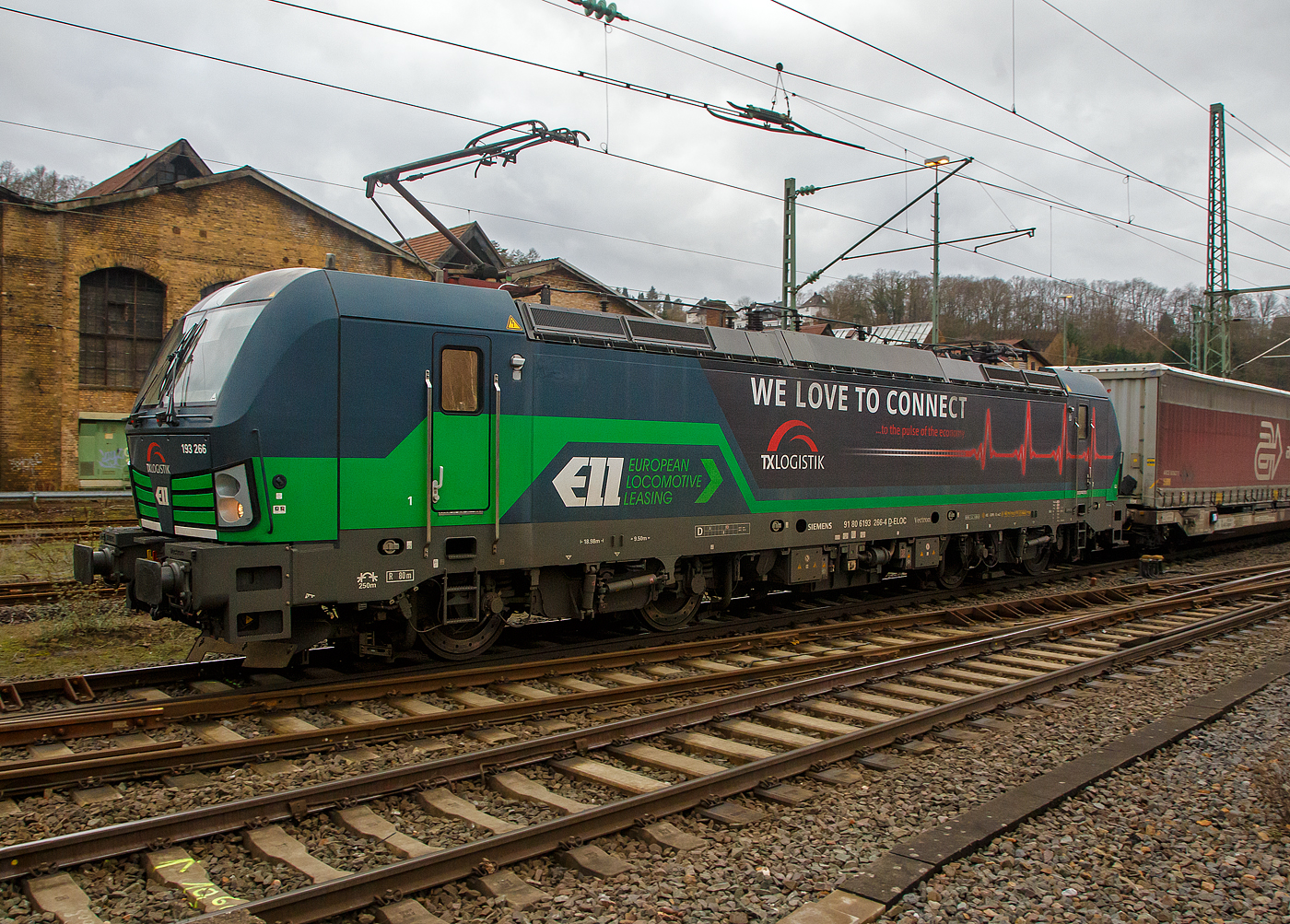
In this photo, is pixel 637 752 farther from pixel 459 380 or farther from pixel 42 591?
pixel 42 591

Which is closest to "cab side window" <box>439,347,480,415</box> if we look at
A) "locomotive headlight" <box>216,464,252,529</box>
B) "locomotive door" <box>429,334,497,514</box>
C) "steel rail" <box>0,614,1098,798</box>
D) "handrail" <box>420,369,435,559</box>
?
"locomotive door" <box>429,334,497,514</box>

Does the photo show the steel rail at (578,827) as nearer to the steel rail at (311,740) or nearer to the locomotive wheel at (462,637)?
the steel rail at (311,740)

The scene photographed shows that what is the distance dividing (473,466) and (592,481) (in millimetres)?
1363

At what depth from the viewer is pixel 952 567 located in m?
14.4

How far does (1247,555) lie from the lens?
20984 mm

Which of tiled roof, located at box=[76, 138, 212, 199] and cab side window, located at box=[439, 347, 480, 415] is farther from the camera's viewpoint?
tiled roof, located at box=[76, 138, 212, 199]

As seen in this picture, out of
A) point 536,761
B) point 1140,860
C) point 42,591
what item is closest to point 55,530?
point 42,591

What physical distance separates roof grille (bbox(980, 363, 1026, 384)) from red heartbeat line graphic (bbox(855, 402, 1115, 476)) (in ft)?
1.44

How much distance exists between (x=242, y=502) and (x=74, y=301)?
21936 millimetres

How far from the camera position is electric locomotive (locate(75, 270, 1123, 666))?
6973 millimetres

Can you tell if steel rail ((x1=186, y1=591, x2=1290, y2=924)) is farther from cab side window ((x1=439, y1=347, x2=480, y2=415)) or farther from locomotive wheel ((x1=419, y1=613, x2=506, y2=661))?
cab side window ((x1=439, y1=347, x2=480, y2=415))

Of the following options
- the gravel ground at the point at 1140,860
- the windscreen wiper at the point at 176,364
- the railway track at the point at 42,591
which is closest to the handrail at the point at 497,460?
the windscreen wiper at the point at 176,364

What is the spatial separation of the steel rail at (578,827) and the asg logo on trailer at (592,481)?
3487 mm

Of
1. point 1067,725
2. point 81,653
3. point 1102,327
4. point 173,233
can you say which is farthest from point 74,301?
point 1102,327
